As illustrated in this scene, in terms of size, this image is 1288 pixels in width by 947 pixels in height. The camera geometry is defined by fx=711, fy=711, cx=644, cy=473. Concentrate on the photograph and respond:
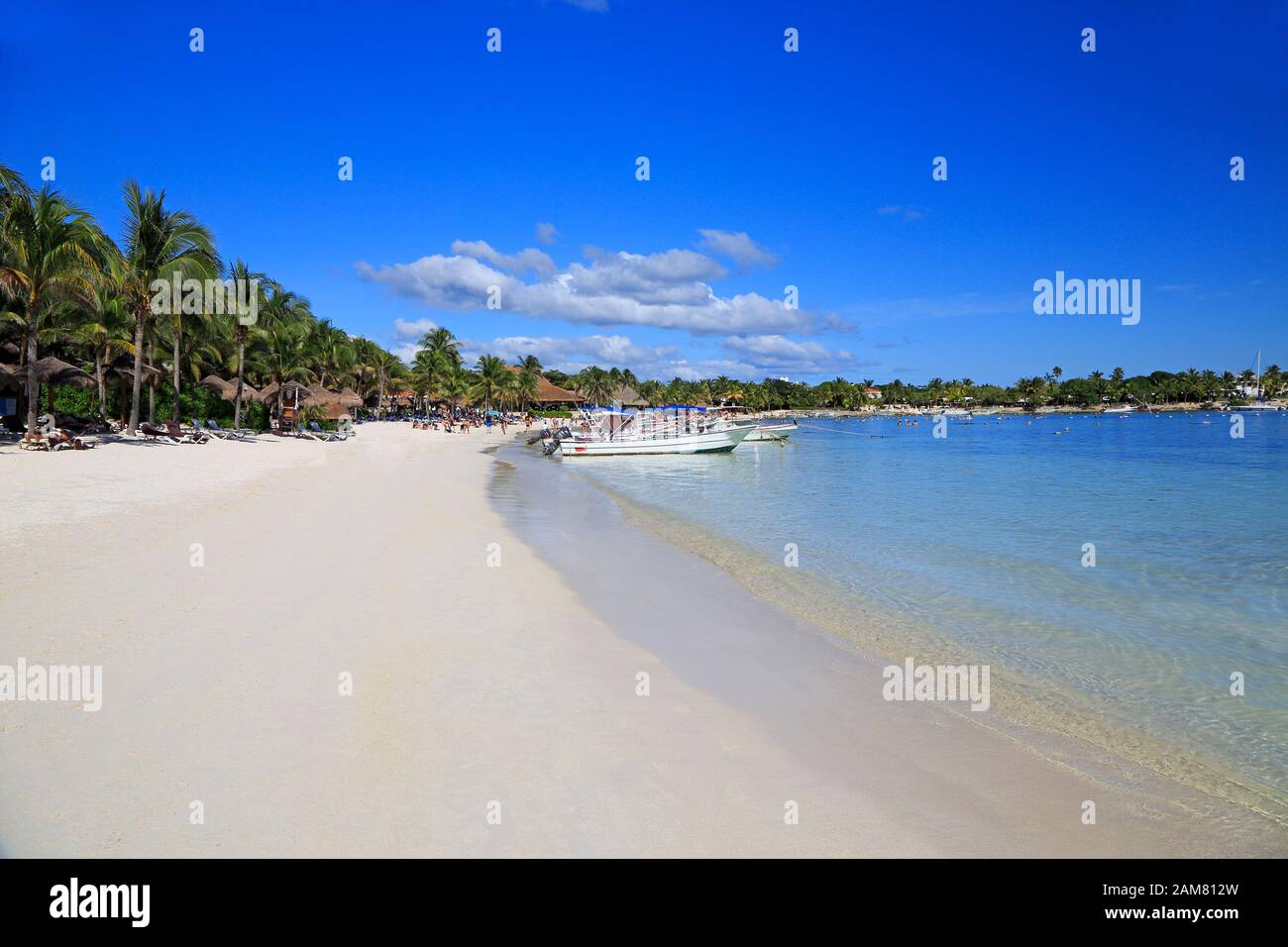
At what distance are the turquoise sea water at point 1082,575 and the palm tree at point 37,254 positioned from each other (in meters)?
20.1

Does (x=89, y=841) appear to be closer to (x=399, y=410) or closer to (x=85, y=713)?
(x=85, y=713)

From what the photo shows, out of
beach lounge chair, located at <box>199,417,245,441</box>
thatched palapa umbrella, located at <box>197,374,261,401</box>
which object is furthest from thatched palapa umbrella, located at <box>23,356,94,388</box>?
thatched palapa umbrella, located at <box>197,374,261,401</box>

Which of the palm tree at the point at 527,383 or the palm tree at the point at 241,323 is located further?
the palm tree at the point at 527,383

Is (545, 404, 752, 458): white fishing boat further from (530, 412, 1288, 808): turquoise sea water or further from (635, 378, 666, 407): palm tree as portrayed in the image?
(635, 378, 666, 407): palm tree

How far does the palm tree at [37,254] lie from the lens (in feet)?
77.9

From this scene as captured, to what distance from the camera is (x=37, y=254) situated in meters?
23.9

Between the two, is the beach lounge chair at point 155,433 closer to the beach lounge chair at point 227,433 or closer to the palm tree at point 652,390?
the beach lounge chair at point 227,433

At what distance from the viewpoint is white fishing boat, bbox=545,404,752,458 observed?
4494 cm

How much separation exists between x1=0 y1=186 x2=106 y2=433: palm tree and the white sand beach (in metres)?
20.7

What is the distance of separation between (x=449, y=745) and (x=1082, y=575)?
449 inches

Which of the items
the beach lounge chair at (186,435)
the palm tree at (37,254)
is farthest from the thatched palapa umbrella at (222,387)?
the palm tree at (37,254)

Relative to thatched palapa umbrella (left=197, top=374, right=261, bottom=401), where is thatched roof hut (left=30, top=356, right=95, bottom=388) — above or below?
below
